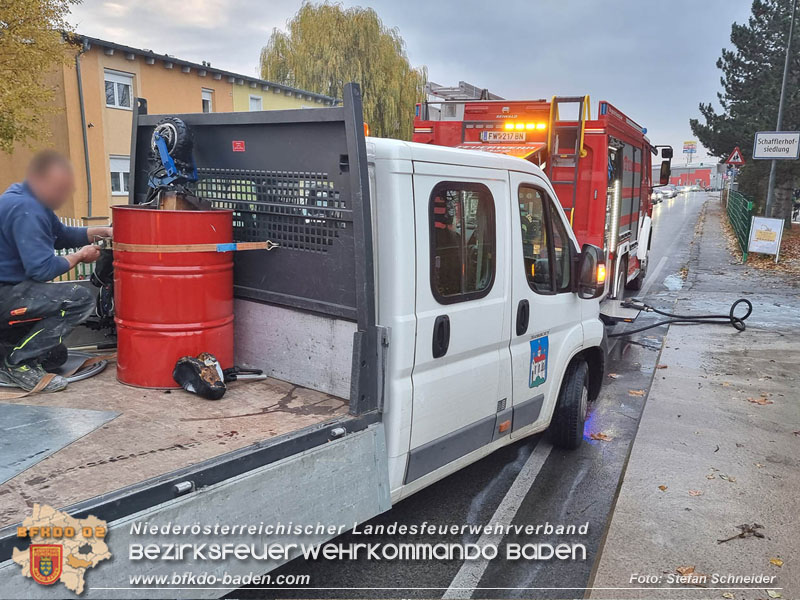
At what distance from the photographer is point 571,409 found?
4.93 m

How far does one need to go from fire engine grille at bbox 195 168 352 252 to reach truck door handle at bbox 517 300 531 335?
1.41 metres

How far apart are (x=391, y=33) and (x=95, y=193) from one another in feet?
50.8

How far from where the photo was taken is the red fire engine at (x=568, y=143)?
7914 millimetres

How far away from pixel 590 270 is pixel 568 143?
4.04 metres

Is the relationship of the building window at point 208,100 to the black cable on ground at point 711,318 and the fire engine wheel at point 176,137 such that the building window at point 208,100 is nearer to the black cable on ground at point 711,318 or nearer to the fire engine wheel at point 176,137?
the black cable on ground at point 711,318

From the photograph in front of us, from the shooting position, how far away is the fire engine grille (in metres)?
3.21

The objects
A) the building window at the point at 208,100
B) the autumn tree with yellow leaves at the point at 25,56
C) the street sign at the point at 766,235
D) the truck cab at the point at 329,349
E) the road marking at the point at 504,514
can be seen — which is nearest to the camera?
the truck cab at the point at 329,349

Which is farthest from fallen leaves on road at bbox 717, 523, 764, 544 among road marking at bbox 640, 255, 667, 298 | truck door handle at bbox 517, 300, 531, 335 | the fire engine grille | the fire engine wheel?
road marking at bbox 640, 255, 667, 298

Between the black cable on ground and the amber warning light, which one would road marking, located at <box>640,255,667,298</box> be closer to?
the black cable on ground

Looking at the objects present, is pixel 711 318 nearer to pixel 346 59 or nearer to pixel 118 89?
pixel 118 89

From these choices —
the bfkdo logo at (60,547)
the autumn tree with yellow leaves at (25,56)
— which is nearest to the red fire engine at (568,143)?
the bfkdo logo at (60,547)

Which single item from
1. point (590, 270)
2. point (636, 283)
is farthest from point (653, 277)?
point (590, 270)

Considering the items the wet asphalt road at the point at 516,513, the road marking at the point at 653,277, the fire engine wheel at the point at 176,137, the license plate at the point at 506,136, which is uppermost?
the license plate at the point at 506,136

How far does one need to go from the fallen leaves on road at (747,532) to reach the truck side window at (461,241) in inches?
84.6
